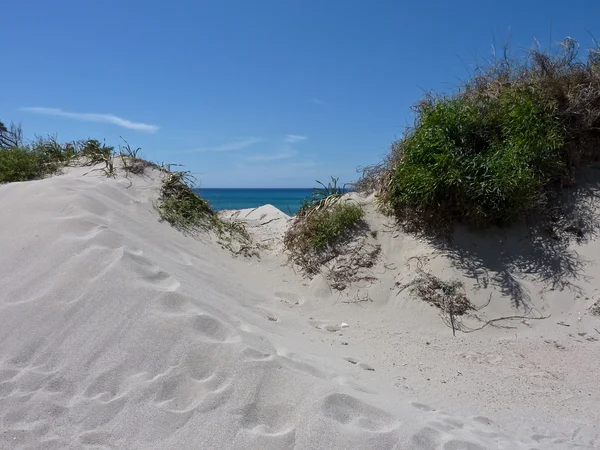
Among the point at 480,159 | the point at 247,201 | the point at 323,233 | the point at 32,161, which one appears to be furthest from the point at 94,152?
the point at 247,201

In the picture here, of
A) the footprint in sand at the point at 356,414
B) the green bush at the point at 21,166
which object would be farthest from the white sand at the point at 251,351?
the green bush at the point at 21,166

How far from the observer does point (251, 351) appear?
348cm

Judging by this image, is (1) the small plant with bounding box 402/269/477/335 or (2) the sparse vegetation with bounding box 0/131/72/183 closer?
(1) the small plant with bounding box 402/269/477/335

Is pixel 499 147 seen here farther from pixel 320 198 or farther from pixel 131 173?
pixel 131 173

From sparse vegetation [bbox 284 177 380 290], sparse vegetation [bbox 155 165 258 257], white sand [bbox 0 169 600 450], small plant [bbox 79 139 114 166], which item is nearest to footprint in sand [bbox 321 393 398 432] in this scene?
white sand [bbox 0 169 600 450]

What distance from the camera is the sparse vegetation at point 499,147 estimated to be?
5672mm

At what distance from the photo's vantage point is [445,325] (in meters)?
5.04

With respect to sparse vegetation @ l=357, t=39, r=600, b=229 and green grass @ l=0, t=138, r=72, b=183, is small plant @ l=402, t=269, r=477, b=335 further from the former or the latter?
green grass @ l=0, t=138, r=72, b=183

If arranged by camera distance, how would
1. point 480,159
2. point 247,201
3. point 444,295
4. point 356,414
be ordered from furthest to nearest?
point 247,201, point 480,159, point 444,295, point 356,414

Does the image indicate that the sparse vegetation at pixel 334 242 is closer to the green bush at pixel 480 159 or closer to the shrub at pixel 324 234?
the shrub at pixel 324 234

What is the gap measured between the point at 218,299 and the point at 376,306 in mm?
1713

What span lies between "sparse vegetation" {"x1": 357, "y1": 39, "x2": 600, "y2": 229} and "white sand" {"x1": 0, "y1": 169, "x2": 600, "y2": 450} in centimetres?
45

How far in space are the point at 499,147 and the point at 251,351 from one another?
12.8 ft

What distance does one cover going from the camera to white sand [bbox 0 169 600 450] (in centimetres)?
297
